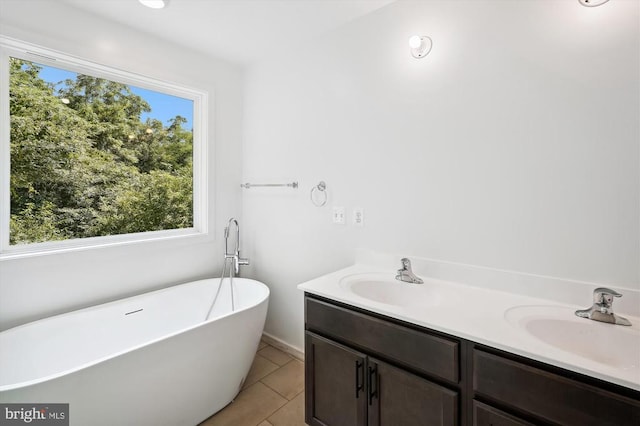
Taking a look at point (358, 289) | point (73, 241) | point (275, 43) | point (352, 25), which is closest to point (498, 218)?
point (358, 289)

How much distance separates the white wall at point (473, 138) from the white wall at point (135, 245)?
61cm

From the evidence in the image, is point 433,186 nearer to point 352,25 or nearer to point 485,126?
point 485,126

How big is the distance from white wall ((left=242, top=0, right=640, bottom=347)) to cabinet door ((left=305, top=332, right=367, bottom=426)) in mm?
735

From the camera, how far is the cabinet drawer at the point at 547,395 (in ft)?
2.85

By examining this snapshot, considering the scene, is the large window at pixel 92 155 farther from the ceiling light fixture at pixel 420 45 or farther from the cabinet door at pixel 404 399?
the cabinet door at pixel 404 399

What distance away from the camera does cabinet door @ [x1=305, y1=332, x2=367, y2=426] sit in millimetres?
1448

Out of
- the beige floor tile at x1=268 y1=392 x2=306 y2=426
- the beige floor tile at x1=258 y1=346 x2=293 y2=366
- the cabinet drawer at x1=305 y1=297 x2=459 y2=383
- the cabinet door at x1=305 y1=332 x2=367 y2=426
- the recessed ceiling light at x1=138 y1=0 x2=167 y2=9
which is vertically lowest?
the beige floor tile at x1=268 y1=392 x2=306 y2=426

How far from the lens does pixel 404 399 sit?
4.26ft

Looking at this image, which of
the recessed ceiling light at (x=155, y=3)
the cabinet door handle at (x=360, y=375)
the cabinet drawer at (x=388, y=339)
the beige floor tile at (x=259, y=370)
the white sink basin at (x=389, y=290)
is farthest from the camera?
the beige floor tile at (x=259, y=370)

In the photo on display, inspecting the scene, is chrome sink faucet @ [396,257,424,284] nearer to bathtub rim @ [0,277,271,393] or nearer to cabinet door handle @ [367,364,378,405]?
cabinet door handle @ [367,364,378,405]

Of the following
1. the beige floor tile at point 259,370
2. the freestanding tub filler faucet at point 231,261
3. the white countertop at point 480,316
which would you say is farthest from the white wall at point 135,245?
the white countertop at point 480,316

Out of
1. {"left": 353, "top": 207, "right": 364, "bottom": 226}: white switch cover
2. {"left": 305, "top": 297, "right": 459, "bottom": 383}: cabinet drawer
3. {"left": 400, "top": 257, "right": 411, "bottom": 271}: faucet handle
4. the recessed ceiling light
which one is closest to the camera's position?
{"left": 305, "top": 297, "right": 459, "bottom": 383}: cabinet drawer

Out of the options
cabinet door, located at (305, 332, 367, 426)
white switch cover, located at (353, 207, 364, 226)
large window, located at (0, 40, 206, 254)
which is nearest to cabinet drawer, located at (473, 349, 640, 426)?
cabinet door, located at (305, 332, 367, 426)

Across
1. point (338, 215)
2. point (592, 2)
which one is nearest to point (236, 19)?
point (338, 215)
